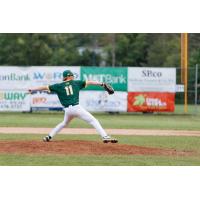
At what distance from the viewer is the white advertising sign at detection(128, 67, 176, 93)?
3325 centimetres

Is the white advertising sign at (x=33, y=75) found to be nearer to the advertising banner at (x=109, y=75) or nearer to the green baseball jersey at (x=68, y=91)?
the advertising banner at (x=109, y=75)

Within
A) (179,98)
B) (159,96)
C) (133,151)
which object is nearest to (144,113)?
(159,96)

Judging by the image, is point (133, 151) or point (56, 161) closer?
point (56, 161)

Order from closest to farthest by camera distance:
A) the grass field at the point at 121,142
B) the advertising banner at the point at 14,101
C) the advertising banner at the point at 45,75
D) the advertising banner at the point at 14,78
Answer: the grass field at the point at 121,142, the advertising banner at the point at 14,101, the advertising banner at the point at 14,78, the advertising banner at the point at 45,75

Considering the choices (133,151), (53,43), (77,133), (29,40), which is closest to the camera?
(133,151)

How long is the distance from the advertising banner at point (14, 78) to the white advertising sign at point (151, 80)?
17.8 feet

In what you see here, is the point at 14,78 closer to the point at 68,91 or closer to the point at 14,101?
the point at 14,101

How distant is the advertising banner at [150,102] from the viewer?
109 ft

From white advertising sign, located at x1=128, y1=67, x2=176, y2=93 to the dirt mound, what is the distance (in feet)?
54.7

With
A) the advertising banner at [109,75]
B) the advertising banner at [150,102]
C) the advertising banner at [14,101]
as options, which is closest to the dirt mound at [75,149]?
the advertising banner at [14,101]

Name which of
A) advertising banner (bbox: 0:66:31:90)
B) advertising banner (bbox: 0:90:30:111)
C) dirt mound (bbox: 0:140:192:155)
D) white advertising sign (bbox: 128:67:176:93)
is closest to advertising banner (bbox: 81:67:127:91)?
white advertising sign (bbox: 128:67:176:93)

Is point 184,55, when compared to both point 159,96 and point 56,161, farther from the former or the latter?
point 56,161

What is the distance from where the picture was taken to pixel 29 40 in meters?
57.5

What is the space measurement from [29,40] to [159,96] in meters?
26.5
